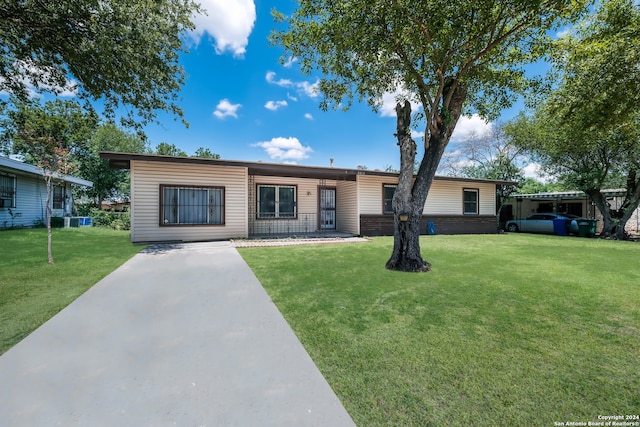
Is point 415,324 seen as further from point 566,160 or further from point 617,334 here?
point 566,160

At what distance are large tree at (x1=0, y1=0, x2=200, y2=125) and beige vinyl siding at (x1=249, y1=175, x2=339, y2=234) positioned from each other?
4652 millimetres

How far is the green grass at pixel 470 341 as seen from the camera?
1.63m

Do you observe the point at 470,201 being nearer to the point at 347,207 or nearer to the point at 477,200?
the point at 477,200

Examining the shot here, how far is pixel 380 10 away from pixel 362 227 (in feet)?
26.4

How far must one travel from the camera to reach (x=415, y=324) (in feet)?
9.16

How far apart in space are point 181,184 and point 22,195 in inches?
414

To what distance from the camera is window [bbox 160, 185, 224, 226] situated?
9.13 metres

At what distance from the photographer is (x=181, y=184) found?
9.19 meters

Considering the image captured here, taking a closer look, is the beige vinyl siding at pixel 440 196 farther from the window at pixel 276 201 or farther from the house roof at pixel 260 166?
the window at pixel 276 201

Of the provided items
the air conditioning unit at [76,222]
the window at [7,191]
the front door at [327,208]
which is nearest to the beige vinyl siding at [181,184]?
the front door at [327,208]

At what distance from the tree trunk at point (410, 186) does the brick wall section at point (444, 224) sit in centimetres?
598

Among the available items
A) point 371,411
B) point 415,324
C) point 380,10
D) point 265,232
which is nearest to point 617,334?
point 415,324

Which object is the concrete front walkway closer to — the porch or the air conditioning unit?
the porch

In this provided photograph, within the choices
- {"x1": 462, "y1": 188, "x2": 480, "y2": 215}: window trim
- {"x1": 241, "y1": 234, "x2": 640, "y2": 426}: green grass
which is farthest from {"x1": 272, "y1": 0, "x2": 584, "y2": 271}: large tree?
{"x1": 462, "y1": 188, "x2": 480, "y2": 215}: window trim
